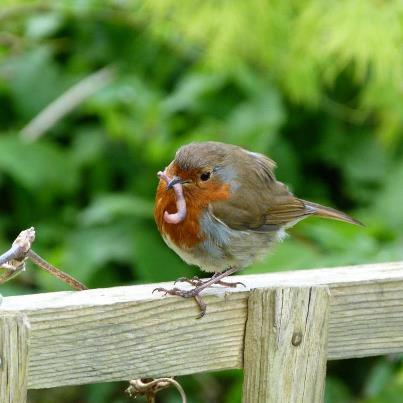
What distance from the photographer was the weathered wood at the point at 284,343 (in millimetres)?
2432

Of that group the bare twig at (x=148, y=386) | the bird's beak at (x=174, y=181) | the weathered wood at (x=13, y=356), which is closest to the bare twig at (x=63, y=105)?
the bird's beak at (x=174, y=181)

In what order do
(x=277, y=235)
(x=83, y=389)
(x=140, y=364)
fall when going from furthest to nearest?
(x=83, y=389)
(x=277, y=235)
(x=140, y=364)

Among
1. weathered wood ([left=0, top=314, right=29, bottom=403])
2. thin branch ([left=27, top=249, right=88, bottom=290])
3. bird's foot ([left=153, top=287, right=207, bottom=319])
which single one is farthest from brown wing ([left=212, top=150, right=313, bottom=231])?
weathered wood ([left=0, top=314, right=29, bottom=403])

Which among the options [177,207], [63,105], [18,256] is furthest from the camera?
[63,105]

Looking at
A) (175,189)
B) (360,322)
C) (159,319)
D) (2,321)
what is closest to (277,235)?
(175,189)

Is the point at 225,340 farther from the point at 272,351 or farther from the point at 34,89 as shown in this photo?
the point at 34,89

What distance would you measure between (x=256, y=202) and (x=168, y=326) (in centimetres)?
107

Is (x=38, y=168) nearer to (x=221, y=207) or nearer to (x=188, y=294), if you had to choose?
(x=221, y=207)

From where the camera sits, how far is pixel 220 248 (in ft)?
10.4

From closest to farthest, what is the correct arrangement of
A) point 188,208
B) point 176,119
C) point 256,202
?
point 188,208 < point 256,202 < point 176,119

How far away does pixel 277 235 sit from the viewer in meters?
3.47

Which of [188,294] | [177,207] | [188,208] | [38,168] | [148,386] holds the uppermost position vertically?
[38,168]

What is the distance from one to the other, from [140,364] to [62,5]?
10.3ft

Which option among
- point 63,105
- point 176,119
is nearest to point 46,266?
point 176,119
